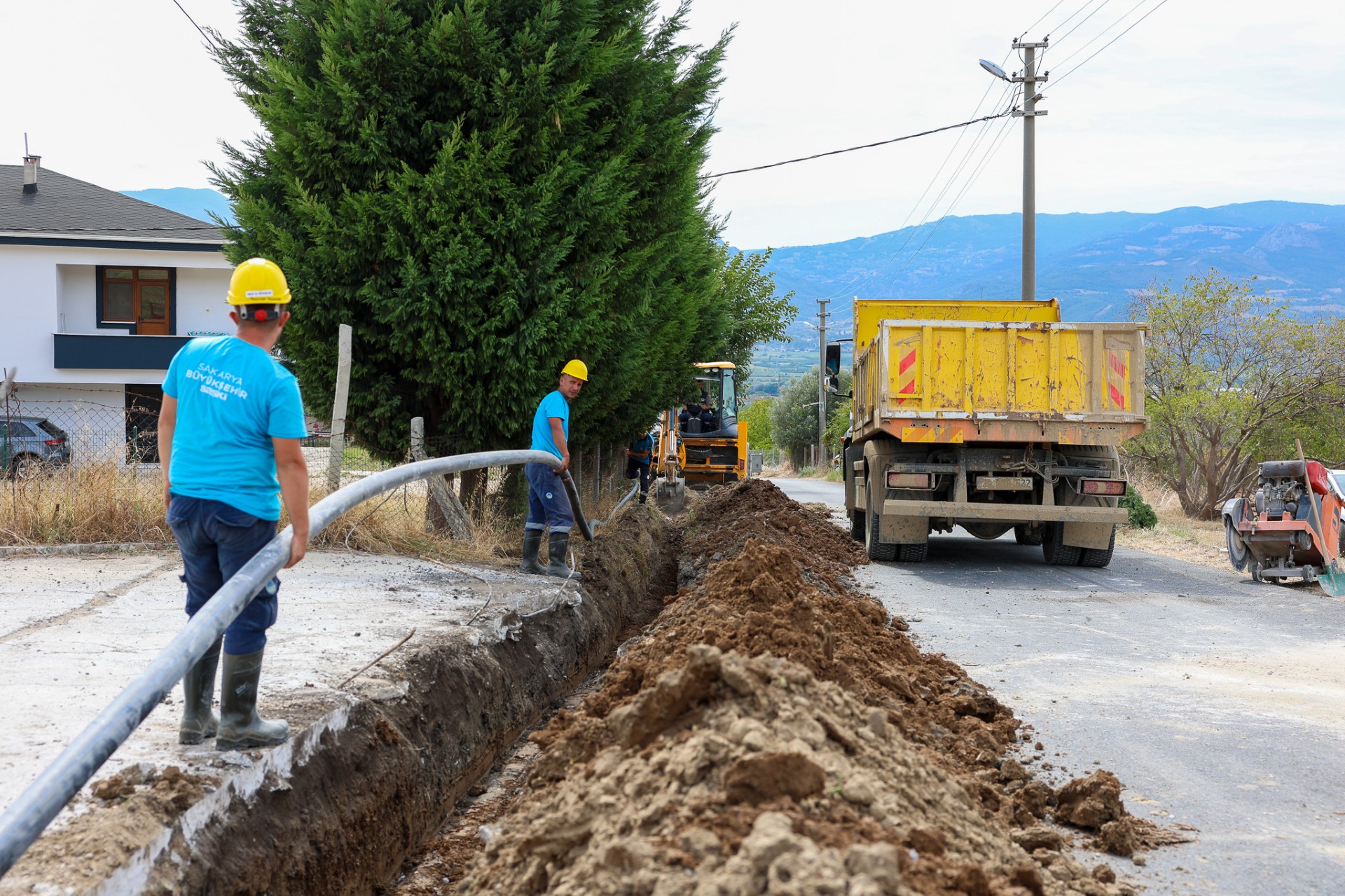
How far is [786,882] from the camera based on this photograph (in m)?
2.51

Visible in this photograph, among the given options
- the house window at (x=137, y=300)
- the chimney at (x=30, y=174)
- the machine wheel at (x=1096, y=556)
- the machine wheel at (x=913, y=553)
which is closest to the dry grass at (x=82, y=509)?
the machine wheel at (x=913, y=553)

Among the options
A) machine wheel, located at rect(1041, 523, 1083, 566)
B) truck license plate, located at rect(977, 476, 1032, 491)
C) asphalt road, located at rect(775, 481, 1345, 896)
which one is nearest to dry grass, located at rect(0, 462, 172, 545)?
asphalt road, located at rect(775, 481, 1345, 896)

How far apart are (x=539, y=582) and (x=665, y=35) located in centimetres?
636

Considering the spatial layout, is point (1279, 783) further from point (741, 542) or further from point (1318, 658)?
point (741, 542)

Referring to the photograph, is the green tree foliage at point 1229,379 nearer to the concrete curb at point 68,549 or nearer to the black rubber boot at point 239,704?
the concrete curb at point 68,549

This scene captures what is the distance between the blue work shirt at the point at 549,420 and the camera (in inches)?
367

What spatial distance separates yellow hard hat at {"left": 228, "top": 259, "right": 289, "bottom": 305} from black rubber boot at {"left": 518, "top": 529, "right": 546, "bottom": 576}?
555 cm

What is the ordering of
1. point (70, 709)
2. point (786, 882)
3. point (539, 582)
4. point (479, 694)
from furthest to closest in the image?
point (539, 582) → point (479, 694) → point (70, 709) → point (786, 882)

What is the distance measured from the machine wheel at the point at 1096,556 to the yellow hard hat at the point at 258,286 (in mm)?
10303

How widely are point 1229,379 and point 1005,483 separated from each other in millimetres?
14733

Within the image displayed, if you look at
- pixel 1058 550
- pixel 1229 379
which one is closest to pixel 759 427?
pixel 1229 379

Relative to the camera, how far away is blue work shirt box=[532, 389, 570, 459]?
9320 mm

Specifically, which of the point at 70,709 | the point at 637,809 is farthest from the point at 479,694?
the point at 637,809

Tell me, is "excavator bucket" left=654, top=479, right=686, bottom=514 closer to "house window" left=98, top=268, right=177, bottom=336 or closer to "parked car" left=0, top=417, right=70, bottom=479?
"parked car" left=0, top=417, right=70, bottom=479
